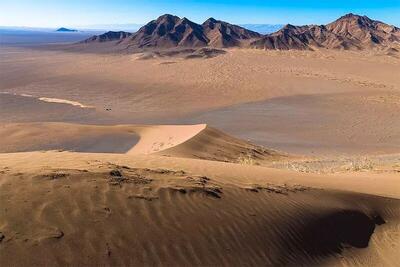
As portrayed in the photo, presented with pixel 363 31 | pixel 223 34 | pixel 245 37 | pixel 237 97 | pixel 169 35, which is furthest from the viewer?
pixel 363 31

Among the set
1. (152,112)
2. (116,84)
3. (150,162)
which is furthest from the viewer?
(116,84)

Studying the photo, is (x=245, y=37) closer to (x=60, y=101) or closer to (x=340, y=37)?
(x=340, y=37)

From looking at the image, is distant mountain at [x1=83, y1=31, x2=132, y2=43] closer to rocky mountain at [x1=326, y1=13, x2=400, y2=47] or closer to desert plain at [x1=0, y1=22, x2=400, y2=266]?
rocky mountain at [x1=326, y1=13, x2=400, y2=47]

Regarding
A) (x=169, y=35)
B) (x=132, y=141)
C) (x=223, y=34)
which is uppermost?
(x=223, y=34)

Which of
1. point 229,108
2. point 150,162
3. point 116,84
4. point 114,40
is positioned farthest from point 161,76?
point 114,40

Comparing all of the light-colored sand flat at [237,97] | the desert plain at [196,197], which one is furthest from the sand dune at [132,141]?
the light-colored sand flat at [237,97]

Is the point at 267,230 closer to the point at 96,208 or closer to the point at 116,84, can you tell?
the point at 96,208

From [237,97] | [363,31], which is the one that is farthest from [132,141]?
[363,31]

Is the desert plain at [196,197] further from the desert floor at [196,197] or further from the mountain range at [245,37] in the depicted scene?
the mountain range at [245,37]
